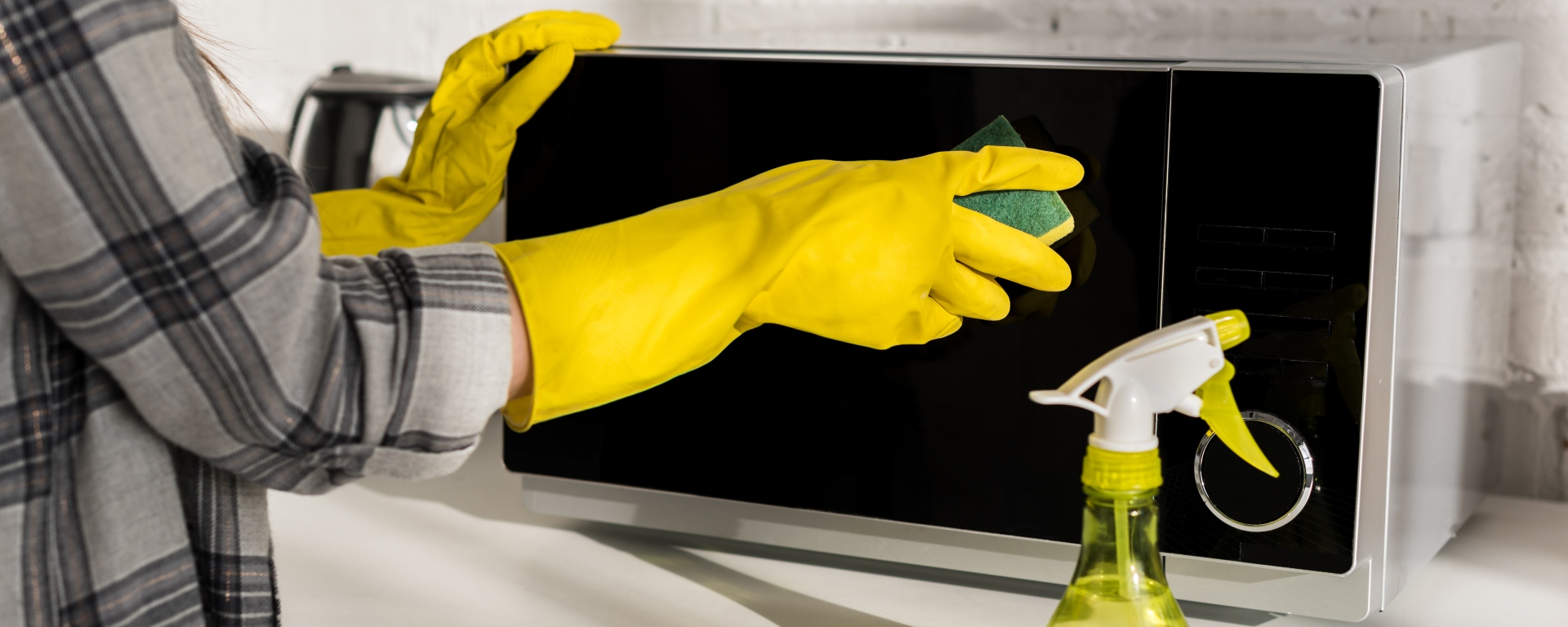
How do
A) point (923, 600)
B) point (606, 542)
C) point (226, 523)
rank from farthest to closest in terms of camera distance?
point (606, 542) < point (923, 600) < point (226, 523)

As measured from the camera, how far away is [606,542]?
0.88 m

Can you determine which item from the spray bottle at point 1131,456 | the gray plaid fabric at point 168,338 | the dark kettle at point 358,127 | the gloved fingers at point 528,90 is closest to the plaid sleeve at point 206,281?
the gray plaid fabric at point 168,338

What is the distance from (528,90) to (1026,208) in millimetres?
336

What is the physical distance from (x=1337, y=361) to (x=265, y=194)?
524 millimetres

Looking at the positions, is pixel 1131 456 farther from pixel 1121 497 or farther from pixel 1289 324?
pixel 1289 324

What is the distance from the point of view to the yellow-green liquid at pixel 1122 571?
1.68 feet

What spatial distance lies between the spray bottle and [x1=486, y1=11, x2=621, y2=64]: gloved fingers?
0.45 metres

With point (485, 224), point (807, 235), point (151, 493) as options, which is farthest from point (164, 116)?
point (485, 224)

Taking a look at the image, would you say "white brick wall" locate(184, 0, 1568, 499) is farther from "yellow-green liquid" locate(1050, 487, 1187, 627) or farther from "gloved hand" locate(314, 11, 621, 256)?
"yellow-green liquid" locate(1050, 487, 1187, 627)

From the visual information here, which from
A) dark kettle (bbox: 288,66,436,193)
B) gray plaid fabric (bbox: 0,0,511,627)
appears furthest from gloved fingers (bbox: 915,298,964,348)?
dark kettle (bbox: 288,66,436,193)

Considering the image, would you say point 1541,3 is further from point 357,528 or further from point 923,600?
point 357,528

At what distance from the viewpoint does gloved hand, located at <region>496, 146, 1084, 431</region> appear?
1.76 feet

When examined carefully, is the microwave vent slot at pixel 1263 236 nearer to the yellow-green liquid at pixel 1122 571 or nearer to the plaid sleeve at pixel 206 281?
the yellow-green liquid at pixel 1122 571

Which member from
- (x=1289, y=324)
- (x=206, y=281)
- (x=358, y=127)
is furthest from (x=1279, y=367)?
(x=358, y=127)
